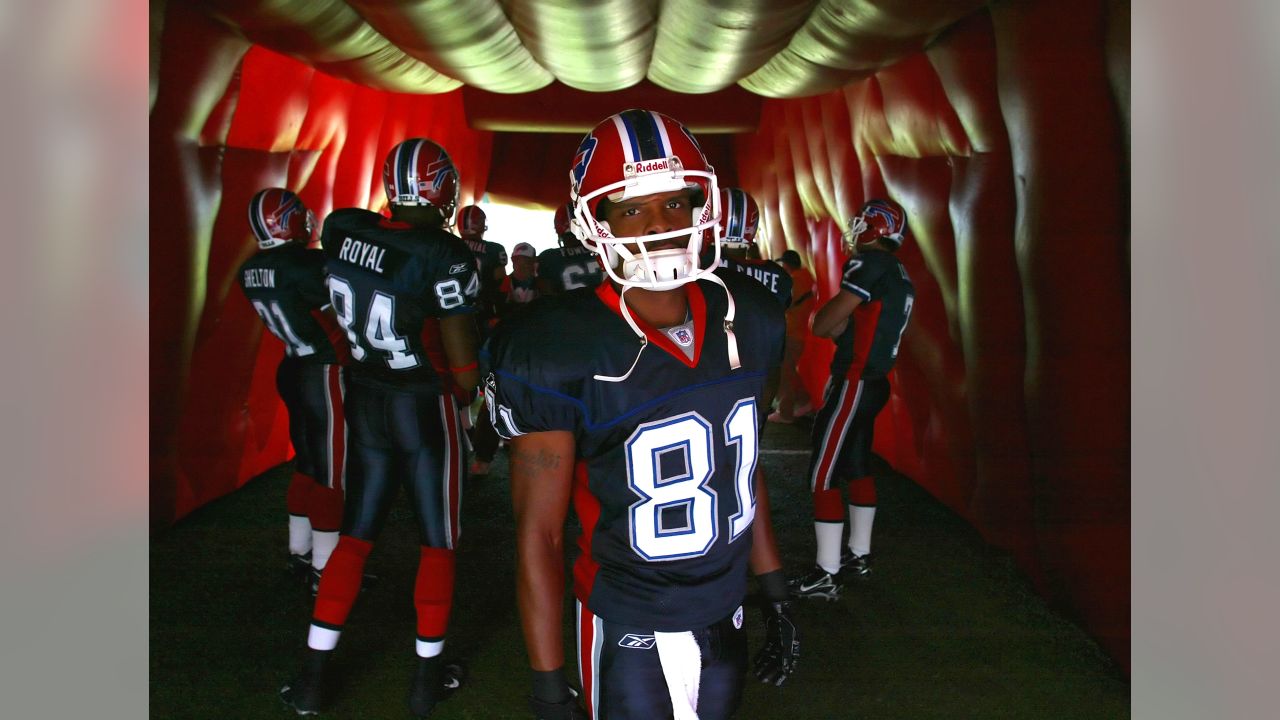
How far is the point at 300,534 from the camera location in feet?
13.6

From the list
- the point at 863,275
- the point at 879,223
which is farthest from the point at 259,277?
the point at 879,223

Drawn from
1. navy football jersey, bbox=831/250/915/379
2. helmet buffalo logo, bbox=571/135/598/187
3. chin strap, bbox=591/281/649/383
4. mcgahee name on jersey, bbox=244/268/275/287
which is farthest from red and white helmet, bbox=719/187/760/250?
chin strap, bbox=591/281/649/383

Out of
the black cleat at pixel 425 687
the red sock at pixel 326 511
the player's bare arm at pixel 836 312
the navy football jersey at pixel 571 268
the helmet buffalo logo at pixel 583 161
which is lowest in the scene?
the black cleat at pixel 425 687

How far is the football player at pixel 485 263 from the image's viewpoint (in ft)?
19.7

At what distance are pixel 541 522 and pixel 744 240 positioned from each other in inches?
121

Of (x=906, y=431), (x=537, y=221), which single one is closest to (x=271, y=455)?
(x=906, y=431)

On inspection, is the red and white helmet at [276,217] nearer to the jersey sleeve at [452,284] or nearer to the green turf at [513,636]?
the jersey sleeve at [452,284]

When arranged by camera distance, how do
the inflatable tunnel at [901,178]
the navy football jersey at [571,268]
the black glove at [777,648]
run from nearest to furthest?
the black glove at [777,648]
the inflatable tunnel at [901,178]
the navy football jersey at [571,268]

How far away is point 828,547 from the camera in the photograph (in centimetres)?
400

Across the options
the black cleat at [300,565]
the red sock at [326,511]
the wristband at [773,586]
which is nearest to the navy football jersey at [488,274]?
the black cleat at [300,565]

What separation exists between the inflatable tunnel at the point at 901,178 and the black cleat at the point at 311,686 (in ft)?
6.37

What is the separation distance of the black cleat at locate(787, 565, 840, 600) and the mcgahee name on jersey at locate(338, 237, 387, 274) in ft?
6.99

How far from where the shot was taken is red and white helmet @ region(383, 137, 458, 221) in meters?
3.06

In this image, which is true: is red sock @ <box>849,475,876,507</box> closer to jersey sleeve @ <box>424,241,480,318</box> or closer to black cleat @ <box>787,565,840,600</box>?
black cleat @ <box>787,565,840,600</box>
